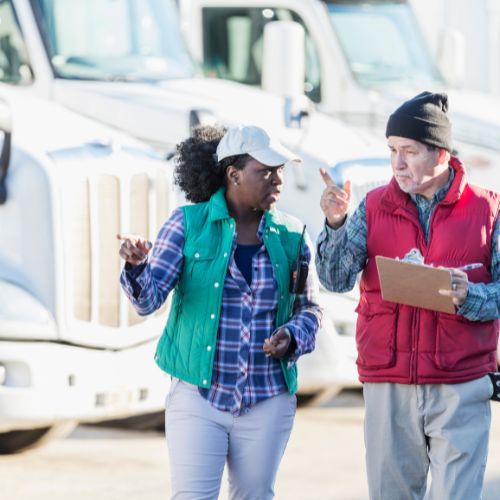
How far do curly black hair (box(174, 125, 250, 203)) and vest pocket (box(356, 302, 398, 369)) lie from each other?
62cm

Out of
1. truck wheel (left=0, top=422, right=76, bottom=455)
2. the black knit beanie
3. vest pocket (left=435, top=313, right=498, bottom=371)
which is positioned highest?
the black knit beanie

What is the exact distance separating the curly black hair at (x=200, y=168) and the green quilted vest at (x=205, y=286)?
3.1 inches

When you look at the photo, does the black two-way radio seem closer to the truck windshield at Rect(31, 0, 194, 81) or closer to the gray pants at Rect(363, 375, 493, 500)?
the gray pants at Rect(363, 375, 493, 500)

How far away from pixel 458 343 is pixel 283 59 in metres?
5.27

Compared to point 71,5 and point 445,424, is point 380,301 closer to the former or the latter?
point 445,424

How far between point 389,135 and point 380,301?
515mm

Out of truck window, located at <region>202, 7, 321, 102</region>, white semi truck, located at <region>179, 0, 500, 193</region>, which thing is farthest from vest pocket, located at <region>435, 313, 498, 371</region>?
truck window, located at <region>202, 7, 321, 102</region>

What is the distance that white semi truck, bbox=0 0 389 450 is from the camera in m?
7.27

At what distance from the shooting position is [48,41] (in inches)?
342

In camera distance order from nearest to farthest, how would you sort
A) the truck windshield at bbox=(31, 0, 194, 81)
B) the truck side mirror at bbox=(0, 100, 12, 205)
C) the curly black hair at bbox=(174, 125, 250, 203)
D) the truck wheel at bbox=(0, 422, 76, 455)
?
the curly black hair at bbox=(174, 125, 250, 203), the truck side mirror at bbox=(0, 100, 12, 205), the truck wheel at bbox=(0, 422, 76, 455), the truck windshield at bbox=(31, 0, 194, 81)

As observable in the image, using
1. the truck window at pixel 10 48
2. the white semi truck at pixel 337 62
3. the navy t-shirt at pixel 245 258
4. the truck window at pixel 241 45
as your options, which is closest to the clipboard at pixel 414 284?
the navy t-shirt at pixel 245 258

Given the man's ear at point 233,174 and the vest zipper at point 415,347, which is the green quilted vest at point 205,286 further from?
the vest zipper at point 415,347

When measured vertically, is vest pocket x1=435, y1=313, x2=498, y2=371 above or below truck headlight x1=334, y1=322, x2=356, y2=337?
above

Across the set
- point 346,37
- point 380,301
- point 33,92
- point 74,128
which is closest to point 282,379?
point 380,301
